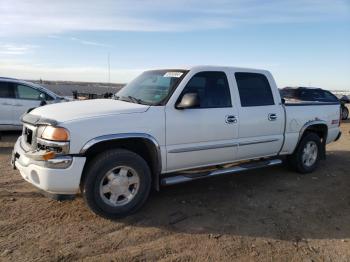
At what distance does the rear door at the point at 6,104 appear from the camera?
32.7ft

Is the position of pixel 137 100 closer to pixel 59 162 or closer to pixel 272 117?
pixel 59 162

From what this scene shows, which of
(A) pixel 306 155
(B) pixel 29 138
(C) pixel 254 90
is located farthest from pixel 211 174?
(A) pixel 306 155

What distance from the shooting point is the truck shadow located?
4.47 metres

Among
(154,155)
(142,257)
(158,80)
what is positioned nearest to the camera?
(142,257)

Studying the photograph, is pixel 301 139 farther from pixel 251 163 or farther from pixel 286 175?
pixel 251 163

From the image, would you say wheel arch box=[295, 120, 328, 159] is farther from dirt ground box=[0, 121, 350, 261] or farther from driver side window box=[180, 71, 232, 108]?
driver side window box=[180, 71, 232, 108]

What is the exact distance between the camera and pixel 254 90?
19.7 feet

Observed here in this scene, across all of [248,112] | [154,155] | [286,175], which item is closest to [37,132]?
[154,155]

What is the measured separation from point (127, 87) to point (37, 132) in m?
1.86

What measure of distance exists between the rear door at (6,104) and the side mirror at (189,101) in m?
6.88

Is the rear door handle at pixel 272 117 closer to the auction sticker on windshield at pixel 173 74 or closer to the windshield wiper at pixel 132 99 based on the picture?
the auction sticker on windshield at pixel 173 74

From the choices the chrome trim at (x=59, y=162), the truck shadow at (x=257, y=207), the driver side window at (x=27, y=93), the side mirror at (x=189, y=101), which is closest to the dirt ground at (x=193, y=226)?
the truck shadow at (x=257, y=207)

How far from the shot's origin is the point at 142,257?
3699mm

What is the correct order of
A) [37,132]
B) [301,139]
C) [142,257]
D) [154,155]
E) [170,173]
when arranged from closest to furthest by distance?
[142,257], [37,132], [154,155], [170,173], [301,139]
